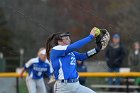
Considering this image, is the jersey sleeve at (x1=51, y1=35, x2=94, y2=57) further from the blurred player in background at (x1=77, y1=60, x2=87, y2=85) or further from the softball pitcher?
the blurred player in background at (x1=77, y1=60, x2=87, y2=85)

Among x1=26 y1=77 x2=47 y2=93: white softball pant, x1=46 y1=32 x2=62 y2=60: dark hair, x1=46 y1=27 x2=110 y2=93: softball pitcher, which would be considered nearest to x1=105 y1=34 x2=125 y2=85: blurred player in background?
x1=26 y1=77 x2=47 y2=93: white softball pant

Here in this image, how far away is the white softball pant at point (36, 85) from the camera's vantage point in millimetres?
17312

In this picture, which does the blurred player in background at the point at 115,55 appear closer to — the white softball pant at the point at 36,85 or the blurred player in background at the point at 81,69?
the blurred player in background at the point at 81,69

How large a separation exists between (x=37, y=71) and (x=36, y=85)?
41 cm

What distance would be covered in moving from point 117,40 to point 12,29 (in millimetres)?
21802

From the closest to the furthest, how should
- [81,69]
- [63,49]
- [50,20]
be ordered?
1. [63,49]
2. [81,69]
3. [50,20]

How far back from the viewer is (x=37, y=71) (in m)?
17.5

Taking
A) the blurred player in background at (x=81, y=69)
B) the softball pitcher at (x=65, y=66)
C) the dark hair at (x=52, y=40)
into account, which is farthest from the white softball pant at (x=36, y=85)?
the softball pitcher at (x=65, y=66)

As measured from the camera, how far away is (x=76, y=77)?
1164 cm

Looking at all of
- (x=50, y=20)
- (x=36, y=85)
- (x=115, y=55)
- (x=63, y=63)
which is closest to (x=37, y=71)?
(x=36, y=85)

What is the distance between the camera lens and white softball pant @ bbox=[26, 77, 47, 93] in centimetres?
1731

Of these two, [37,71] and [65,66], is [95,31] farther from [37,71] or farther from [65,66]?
[37,71]

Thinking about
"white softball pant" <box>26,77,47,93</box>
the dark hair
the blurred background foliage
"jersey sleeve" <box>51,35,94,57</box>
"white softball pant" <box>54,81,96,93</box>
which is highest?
the blurred background foliage

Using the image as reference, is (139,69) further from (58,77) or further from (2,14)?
(2,14)
